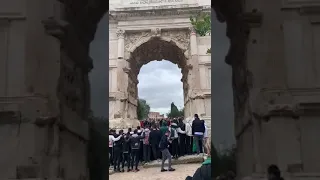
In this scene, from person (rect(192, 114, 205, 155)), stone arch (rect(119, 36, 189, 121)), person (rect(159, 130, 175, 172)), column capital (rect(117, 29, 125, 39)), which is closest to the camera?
person (rect(159, 130, 175, 172))

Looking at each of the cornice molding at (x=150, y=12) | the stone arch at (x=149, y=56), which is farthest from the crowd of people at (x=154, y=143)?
the cornice molding at (x=150, y=12)

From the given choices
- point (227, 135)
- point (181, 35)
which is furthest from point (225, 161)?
point (181, 35)

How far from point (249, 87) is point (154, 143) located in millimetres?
12042

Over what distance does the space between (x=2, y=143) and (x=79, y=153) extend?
244cm

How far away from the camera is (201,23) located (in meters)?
36.8

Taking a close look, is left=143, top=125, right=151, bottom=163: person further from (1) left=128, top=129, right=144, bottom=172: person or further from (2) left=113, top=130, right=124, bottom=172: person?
(2) left=113, top=130, right=124, bottom=172: person

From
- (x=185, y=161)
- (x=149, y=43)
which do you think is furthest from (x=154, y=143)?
(x=149, y=43)

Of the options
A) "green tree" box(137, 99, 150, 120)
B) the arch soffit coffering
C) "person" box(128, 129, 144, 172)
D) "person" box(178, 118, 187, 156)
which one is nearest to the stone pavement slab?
"person" box(128, 129, 144, 172)

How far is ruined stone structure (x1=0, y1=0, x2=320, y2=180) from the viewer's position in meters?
7.76

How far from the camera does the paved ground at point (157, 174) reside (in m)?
17.2

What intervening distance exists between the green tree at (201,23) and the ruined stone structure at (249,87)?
92.8 ft

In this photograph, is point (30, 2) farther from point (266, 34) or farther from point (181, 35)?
point (181, 35)

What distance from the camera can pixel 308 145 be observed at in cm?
778

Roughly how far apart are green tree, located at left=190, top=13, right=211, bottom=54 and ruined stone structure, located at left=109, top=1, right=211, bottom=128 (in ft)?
1.63
